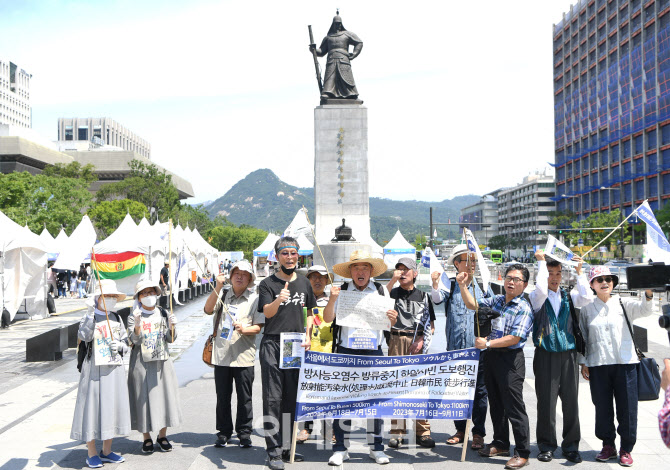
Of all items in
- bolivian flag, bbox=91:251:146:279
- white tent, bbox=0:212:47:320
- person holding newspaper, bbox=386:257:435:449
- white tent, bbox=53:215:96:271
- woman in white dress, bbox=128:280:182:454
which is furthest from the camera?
bolivian flag, bbox=91:251:146:279

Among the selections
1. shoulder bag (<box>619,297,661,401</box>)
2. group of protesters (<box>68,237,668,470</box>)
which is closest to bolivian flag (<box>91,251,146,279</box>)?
group of protesters (<box>68,237,668,470</box>)

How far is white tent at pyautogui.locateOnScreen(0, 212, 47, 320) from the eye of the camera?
1788cm

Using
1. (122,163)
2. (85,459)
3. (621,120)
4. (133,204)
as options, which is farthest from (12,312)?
(122,163)

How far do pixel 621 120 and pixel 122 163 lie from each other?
269ft

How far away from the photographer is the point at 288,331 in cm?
606

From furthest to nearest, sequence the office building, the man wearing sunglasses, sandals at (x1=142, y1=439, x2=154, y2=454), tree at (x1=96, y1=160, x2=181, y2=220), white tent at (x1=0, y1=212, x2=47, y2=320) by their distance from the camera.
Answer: the office building → tree at (x1=96, y1=160, x2=181, y2=220) → white tent at (x1=0, y1=212, x2=47, y2=320) → sandals at (x1=142, y1=439, x2=154, y2=454) → the man wearing sunglasses

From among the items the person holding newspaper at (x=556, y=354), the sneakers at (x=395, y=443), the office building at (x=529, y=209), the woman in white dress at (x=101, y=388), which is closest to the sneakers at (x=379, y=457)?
the sneakers at (x=395, y=443)

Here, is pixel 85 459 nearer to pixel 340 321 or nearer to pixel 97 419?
pixel 97 419

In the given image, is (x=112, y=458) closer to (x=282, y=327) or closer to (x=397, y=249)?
(x=282, y=327)

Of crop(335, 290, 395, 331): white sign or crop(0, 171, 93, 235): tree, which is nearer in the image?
crop(335, 290, 395, 331): white sign

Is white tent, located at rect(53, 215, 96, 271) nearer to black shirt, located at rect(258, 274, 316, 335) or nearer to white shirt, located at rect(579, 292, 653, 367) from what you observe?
black shirt, located at rect(258, 274, 316, 335)

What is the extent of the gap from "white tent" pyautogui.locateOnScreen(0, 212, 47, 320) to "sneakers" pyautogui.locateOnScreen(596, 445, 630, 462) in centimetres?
1652

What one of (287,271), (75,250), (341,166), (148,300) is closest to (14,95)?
(341,166)

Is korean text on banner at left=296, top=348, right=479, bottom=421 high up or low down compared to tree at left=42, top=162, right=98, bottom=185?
down
